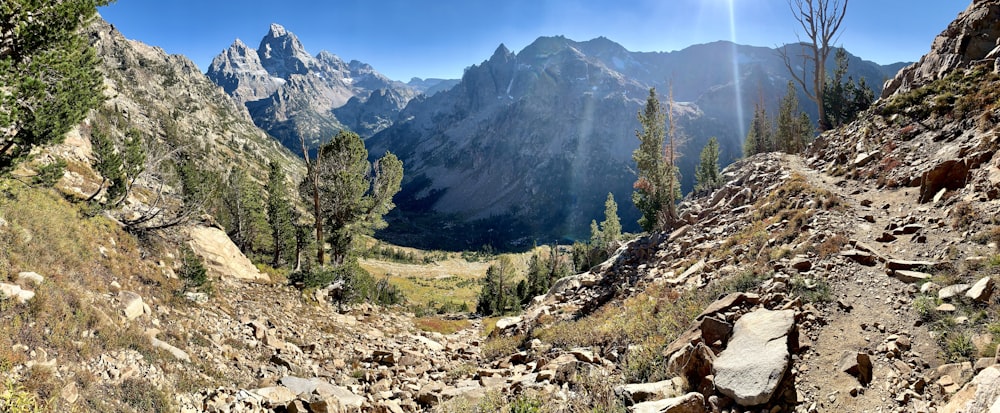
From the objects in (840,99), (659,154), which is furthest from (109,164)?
(840,99)

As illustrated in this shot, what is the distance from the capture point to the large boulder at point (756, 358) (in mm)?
6609

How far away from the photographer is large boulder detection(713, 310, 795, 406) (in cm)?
661

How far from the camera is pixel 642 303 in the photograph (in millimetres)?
16359

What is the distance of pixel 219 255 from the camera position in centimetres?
2308

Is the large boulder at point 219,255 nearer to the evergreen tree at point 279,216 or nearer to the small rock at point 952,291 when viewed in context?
the evergreen tree at point 279,216

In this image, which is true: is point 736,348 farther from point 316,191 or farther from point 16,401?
point 316,191

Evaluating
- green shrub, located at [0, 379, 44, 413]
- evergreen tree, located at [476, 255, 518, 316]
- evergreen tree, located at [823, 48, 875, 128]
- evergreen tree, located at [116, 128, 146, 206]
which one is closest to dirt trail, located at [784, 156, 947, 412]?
green shrub, located at [0, 379, 44, 413]

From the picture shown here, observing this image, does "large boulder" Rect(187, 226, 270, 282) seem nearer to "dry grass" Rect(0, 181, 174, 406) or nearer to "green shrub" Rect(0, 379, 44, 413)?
"dry grass" Rect(0, 181, 174, 406)

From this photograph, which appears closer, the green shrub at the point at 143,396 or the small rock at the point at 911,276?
the green shrub at the point at 143,396

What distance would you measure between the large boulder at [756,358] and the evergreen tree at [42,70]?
691 inches

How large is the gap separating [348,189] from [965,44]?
38815 mm

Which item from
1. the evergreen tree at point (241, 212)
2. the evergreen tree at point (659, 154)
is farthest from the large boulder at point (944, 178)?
the evergreen tree at point (241, 212)

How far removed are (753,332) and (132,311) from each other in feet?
51.5

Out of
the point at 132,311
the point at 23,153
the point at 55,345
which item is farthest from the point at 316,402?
the point at 23,153
